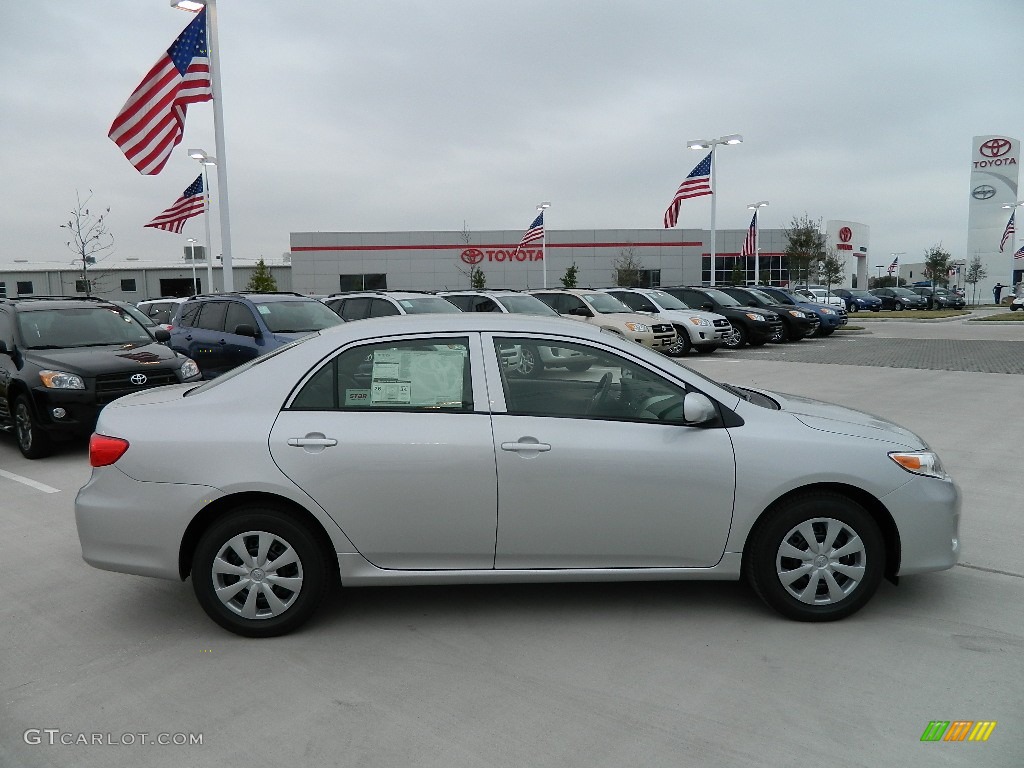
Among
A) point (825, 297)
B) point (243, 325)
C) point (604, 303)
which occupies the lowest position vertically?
point (825, 297)

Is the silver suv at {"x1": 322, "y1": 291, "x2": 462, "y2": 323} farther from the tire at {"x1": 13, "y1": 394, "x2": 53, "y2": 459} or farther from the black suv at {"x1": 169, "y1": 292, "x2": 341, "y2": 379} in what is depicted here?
the tire at {"x1": 13, "y1": 394, "x2": 53, "y2": 459}

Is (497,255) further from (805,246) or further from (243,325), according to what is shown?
(243,325)

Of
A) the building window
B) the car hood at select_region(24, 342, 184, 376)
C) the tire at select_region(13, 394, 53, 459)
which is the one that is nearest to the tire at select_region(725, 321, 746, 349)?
the car hood at select_region(24, 342, 184, 376)

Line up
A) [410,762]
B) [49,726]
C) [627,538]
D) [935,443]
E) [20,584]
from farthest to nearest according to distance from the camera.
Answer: [935,443] → [20,584] → [627,538] → [49,726] → [410,762]

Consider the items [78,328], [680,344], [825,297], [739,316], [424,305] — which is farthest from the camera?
[825,297]

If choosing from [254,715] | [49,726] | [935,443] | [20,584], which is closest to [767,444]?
[254,715]

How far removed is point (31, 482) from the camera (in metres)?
7.66

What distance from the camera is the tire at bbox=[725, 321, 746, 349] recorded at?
21.8m

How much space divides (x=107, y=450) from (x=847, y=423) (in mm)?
3871

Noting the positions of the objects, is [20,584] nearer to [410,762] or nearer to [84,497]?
[84,497]

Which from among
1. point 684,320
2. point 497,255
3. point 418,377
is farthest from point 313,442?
point 497,255

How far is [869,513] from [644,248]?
57230 mm

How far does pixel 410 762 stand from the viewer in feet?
10.1

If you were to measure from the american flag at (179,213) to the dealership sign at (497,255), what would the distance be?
35930 millimetres
